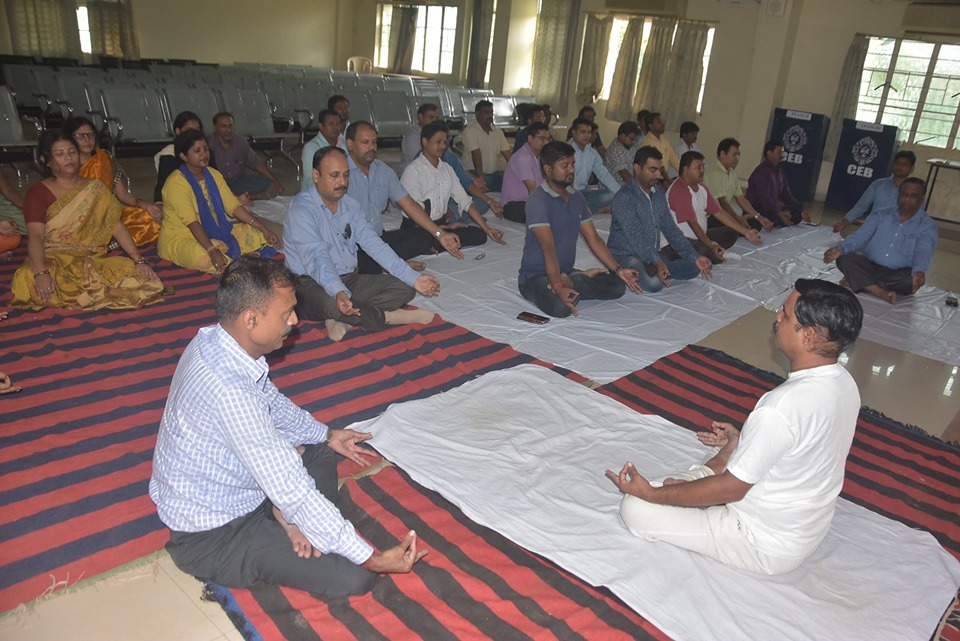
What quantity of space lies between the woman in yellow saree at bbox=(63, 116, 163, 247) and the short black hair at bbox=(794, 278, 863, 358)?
3.50 m

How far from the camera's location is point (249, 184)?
18.7 feet

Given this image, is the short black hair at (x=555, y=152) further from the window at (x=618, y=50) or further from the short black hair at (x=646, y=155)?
the window at (x=618, y=50)

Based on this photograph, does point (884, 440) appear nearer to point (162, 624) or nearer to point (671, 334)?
point (671, 334)

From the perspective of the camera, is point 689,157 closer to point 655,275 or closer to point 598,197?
point 655,275

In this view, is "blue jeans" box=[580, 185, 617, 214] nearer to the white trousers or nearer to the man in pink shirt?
the man in pink shirt

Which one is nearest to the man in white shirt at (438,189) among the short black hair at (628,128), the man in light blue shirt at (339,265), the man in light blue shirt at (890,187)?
the man in light blue shirt at (339,265)

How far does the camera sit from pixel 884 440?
300 cm

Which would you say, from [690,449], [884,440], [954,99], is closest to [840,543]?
[690,449]

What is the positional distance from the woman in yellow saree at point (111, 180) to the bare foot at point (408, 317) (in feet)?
5.73

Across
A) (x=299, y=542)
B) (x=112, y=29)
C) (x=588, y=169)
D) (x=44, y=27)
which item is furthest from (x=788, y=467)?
(x=112, y=29)

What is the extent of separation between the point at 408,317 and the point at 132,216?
2193 millimetres

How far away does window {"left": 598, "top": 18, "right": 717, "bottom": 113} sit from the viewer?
31.4 feet

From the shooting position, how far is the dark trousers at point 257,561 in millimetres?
1729

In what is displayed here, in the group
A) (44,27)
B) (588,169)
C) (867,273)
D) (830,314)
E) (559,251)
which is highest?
(44,27)
